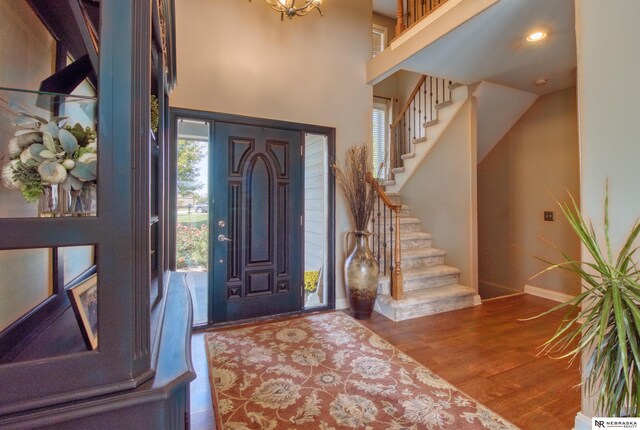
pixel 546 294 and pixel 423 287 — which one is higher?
pixel 423 287

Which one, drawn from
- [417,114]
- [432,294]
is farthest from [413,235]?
[417,114]

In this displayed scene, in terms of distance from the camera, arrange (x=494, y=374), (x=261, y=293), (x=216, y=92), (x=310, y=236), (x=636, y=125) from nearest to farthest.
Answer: (x=636, y=125) → (x=494, y=374) → (x=216, y=92) → (x=261, y=293) → (x=310, y=236)

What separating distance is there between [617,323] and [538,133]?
4120 mm

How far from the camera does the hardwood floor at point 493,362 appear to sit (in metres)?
1.85

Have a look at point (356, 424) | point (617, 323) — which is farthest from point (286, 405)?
point (617, 323)

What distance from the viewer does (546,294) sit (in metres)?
4.08

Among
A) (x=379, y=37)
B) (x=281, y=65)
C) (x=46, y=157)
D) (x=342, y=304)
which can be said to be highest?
(x=379, y=37)

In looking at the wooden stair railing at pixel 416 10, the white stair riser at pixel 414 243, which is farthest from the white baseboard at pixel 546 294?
the wooden stair railing at pixel 416 10

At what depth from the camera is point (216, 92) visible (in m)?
3.01

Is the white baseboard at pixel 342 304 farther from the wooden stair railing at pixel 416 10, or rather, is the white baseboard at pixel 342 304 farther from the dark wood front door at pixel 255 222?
the wooden stair railing at pixel 416 10

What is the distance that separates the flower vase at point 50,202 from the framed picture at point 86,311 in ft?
0.63

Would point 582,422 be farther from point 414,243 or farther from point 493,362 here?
point 414,243

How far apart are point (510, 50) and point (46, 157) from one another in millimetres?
3710

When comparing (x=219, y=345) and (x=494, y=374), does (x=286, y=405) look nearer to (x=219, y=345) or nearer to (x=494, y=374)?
(x=219, y=345)
